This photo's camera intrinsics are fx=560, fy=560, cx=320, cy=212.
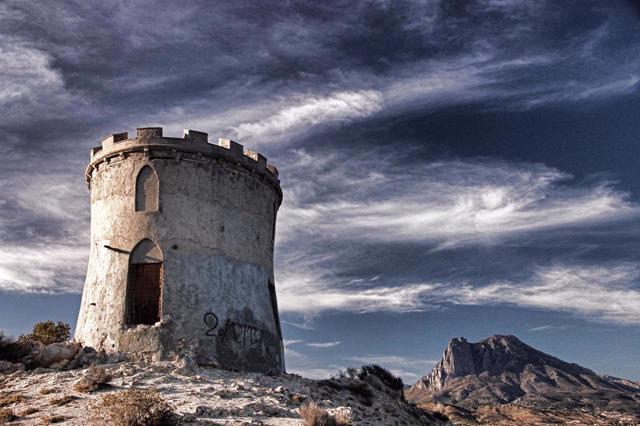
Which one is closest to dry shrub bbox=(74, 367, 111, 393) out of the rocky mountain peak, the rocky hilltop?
the rocky hilltop

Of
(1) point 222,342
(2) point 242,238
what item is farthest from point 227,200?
(1) point 222,342

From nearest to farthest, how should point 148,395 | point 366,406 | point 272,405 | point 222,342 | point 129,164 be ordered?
point 148,395, point 272,405, point 366,406, point 222,342, point 129,164

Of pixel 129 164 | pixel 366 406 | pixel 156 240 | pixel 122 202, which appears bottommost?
pixel 366 406

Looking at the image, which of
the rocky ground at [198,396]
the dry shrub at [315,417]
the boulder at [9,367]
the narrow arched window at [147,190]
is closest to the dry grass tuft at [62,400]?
the rocky ground at [198,396]

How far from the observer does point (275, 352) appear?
21406 mm

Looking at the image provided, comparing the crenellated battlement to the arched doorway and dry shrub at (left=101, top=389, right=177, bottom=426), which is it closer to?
the arched doorway

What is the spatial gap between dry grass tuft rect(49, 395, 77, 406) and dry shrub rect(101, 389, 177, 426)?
115 cm

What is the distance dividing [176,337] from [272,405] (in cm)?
517

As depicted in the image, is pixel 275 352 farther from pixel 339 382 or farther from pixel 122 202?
pixel 122 202

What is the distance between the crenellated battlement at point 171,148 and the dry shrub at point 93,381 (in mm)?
8014

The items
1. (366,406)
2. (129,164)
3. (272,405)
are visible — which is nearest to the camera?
(272,405)

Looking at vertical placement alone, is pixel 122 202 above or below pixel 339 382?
above

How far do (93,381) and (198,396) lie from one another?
9.60ft

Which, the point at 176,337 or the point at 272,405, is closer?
the point at 272,405
